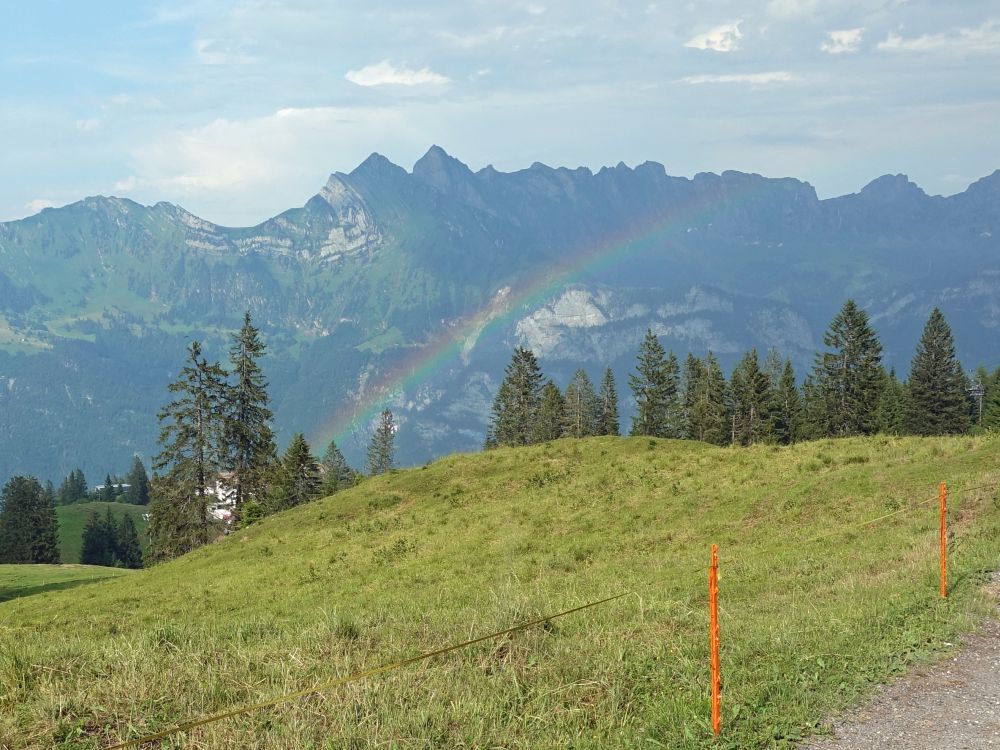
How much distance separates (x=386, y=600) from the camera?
78.6ft

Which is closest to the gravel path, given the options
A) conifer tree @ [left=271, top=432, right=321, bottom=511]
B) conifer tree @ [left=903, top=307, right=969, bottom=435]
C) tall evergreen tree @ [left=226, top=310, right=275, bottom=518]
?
tall evergreen tree @ [left=226, top=310, right=275, bottom=518]

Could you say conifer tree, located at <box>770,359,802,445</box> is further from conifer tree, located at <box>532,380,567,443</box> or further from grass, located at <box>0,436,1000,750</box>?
grass, located at <box>0,436,1000,750</box>

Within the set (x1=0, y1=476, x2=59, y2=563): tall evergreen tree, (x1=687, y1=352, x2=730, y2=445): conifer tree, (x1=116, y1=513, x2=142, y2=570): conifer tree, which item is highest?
(x1=687, y1=352, x2=730, y2=445): conifer tree

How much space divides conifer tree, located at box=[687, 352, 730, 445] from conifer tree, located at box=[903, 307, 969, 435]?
78.1 feet

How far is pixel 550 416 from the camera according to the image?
126875 millimetres

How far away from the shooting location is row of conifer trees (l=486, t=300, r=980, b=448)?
10012cm

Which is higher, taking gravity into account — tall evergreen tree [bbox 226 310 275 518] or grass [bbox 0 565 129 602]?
tall evergreen tree [bbox 226 310 275 518]

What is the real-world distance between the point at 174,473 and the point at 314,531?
30905mm

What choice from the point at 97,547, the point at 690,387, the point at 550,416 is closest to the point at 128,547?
the point at 97,547

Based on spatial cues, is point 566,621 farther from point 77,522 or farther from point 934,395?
point 77,522

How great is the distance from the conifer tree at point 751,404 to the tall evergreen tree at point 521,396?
2932 centimetres

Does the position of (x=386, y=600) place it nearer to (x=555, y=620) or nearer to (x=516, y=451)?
(x=555, y=620)

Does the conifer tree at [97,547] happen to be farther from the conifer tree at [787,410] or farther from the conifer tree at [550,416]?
the conifer tree at [787,410]

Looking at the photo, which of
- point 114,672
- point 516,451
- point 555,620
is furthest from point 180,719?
point 516,451
